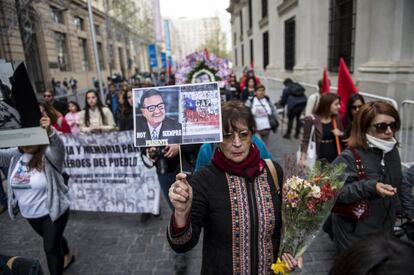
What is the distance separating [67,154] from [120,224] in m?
1.42

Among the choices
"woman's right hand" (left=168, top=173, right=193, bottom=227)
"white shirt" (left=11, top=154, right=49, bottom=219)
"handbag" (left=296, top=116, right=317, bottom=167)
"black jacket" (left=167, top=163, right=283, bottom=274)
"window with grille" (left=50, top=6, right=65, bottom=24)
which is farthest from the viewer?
"window with grille" (left=50, top=6, right=65, bottom=24)

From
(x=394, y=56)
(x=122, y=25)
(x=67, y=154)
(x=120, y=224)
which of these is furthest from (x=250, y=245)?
(x=122, y=25)

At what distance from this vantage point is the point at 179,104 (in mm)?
1604

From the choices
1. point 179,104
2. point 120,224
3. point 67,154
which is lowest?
point 120,224

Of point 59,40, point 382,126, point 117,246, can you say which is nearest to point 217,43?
point 59,40

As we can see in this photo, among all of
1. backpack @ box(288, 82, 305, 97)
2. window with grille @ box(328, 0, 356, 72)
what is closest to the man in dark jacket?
backpack @ box(288, 82, 305, 97)

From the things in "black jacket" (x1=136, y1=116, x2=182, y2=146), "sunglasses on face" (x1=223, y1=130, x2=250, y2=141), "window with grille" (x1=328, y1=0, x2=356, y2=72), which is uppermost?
"window with grille" (x1=328, y1=0, x2=356, y2=72)

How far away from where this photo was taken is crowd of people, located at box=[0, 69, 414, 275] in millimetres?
1664

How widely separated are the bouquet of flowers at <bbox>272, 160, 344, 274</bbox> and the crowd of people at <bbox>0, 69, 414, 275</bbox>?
0.09 m

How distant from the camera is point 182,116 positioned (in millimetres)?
1595

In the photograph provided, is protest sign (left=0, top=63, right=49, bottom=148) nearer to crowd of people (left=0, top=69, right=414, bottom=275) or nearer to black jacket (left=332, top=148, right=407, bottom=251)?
crowd of people (left=0, top=69, right=414, bottom=275)

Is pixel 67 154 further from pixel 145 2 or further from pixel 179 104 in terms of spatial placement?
pixel 145 2

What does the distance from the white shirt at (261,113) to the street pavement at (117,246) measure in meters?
2.71

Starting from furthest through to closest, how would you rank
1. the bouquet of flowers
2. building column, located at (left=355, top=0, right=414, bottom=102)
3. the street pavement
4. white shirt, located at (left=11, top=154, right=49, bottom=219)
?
building column, located at (left=355, top=0, right=414, bottom=102) → the street pavement → white shirt, located at (left=11, top=154, right=49, bottom=219) → the bouquet of flowers
